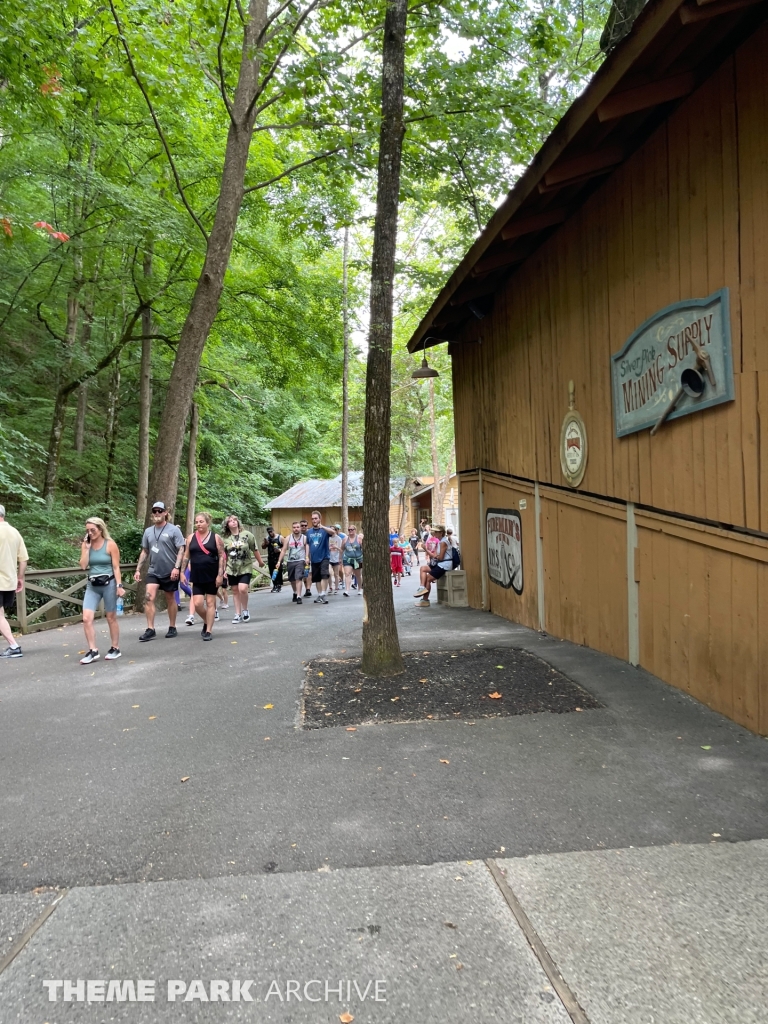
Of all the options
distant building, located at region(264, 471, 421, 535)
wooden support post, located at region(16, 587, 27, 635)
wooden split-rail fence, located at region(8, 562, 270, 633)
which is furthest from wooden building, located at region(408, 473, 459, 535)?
wooden support post, located at region(16, 587, 27, 635)

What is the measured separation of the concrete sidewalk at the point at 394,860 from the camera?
212cm

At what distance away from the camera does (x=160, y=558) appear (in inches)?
336

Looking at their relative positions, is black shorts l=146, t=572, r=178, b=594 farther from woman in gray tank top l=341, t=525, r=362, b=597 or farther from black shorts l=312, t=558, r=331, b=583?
woman in gray tank top l=341, t=525, r=362, b=597

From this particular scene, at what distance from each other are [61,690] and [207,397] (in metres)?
17.4

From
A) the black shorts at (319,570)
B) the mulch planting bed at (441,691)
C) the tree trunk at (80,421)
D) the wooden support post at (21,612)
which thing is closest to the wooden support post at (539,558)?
the mulch planting bed at (441,691)

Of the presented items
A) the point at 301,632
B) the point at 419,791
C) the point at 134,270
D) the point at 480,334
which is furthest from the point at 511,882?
the point at 134,270

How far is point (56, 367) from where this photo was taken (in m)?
17.5

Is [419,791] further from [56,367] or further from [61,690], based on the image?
[56,367]

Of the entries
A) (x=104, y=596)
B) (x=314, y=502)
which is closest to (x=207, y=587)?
(x=104, y=596)

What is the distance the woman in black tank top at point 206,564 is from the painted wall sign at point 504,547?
13.4 ft

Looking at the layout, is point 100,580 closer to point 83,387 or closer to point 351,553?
point 351,553

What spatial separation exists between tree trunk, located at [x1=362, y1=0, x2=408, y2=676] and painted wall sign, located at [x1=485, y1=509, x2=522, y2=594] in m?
3.61

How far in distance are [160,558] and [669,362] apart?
6.59 m

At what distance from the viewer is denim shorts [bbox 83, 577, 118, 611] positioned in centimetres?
717
